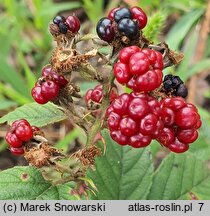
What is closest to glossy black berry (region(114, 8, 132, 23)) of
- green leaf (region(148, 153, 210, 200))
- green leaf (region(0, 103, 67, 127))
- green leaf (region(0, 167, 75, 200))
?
green leaf (region(0, 103, 67, 127))

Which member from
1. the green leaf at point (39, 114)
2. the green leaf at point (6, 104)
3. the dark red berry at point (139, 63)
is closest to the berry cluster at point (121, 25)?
the dark red berry at point (139, 63)

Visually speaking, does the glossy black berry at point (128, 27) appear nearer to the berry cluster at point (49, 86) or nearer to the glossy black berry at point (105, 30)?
the glossy black berry at point (105, 30)

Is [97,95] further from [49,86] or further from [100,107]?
[49,86]

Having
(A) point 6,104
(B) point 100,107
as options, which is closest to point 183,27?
(A) point 6,104

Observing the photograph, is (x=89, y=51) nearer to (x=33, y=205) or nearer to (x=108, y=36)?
(x=108, y=36)

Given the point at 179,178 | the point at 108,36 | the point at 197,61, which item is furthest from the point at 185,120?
the point at 197,61

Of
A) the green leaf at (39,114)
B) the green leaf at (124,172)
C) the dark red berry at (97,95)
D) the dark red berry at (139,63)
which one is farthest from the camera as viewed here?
the green leaf at (124,172)

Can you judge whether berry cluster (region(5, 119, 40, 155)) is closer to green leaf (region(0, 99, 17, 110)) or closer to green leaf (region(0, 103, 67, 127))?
green leaf (region(0, 103, 67, 127))
